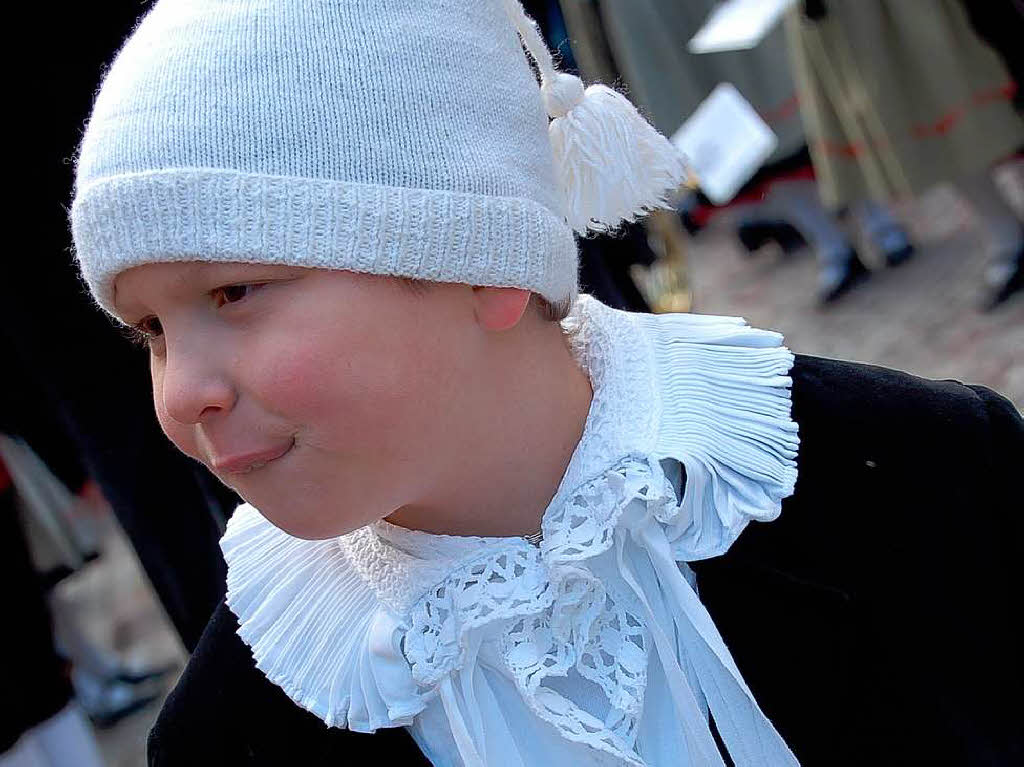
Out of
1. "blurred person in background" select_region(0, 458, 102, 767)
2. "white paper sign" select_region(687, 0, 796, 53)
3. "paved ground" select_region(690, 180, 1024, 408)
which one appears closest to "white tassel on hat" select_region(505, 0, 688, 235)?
"white paper sign" select_region(687, 0, 796, 53)

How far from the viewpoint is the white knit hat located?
93 cm

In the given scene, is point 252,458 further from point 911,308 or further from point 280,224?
point 911,308

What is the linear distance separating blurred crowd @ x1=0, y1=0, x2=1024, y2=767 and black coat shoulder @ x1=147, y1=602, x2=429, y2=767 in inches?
25.1

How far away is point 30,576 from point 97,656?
1.07 metres

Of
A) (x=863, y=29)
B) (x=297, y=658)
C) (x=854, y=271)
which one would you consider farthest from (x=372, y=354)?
(x=854, y=271)

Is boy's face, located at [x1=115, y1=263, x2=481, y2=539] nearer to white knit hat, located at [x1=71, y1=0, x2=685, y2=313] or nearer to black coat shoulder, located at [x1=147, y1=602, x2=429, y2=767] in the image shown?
white knit hat, located at [x1=71, y1=0, x2=685, y2=313]

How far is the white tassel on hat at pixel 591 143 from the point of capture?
117 centimetres

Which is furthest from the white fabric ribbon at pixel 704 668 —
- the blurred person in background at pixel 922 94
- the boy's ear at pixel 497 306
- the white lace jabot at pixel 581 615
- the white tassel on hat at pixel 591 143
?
the blurred person in background at pixel 922 94

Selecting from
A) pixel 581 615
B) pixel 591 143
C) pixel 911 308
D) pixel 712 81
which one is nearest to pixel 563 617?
pixel 581 615

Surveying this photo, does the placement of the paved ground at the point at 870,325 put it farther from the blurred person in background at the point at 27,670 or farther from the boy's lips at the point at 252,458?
the boy's lips at the point at 252,458

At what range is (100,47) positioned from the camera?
171cm

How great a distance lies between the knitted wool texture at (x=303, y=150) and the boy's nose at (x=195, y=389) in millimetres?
85

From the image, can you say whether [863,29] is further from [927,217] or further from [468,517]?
[468,517]

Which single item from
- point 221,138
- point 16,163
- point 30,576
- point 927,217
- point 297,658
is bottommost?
point 927,217
